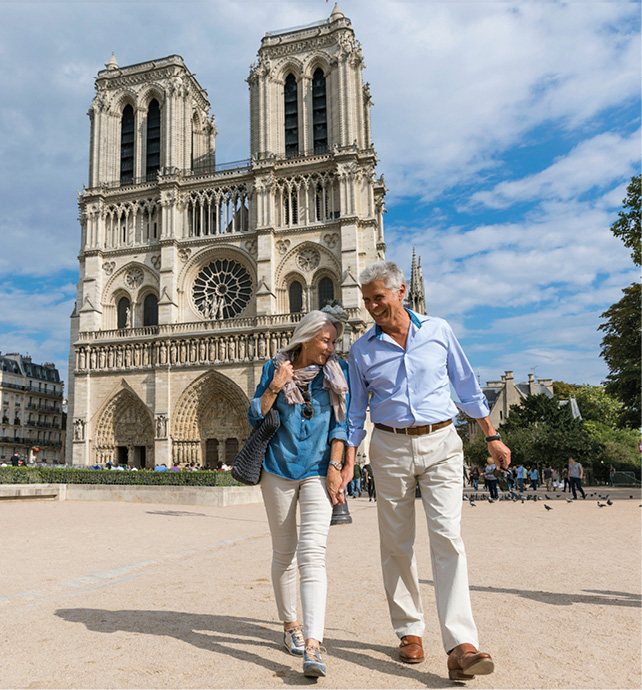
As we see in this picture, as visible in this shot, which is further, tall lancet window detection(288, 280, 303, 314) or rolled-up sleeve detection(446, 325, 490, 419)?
tall lancet window detection(288, 280, 303, 314)

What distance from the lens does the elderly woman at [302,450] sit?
118 inches

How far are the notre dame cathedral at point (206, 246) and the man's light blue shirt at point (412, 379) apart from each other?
24.0 meters

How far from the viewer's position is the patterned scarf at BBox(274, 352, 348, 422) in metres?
3.14

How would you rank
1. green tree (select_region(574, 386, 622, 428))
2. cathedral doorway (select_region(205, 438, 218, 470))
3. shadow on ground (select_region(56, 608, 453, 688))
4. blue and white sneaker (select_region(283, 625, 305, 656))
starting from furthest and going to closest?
green tree (select_region(574, 386, 622, 428)), cathedral doorway (select_region(205, 438, 218, 470)), blue and white sneaker (select_region(283, 625, 305, 656)), shadow on ground (select_region(56, 608, 453, 688))

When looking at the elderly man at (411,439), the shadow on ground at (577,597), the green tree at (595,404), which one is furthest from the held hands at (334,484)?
the green tree at (595,404)

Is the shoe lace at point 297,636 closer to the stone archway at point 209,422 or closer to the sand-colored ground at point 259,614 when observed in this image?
the sand-colored ground at point 259,614

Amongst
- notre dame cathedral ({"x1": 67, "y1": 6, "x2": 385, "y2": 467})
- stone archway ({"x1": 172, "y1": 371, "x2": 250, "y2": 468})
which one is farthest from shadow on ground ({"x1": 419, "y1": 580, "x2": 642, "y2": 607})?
stone archway ({"x1": 172, "y1": 371, "x2": 250, "y2": 468})

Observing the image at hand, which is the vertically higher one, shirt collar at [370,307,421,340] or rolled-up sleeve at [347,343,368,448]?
shirt collar at [370,307,421,340]

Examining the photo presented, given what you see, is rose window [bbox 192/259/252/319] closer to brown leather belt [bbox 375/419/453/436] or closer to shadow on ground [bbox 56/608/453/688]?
shadow on ground [bbox 56/608/453/688]

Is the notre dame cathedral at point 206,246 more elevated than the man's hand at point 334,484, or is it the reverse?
the notre dame cathedral at point 206,246

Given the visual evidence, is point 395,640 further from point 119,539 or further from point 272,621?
point 119,539

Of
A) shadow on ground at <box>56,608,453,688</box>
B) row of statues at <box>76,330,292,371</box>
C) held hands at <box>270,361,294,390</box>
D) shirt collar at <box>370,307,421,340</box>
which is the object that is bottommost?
shadow on ground at <box>56,608,453,688</box>

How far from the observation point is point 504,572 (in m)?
5.25

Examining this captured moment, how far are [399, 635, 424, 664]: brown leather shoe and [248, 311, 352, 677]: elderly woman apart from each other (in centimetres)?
49
